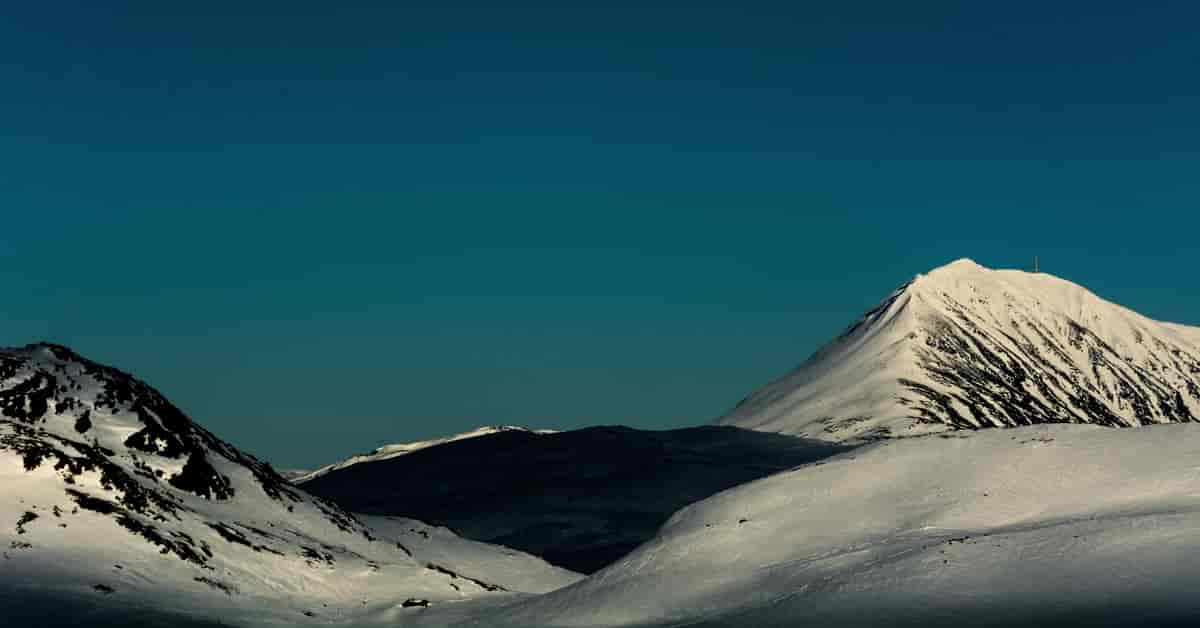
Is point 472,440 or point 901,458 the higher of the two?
point 472,440

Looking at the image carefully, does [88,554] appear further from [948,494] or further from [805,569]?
[948,494]

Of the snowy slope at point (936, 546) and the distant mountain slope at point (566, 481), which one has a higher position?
the distant mountain slope at point (566, 481)

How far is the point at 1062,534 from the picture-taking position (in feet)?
142

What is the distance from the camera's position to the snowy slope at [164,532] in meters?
55.3

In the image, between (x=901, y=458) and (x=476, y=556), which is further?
(x=476, y=556)

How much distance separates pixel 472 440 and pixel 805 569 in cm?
14530

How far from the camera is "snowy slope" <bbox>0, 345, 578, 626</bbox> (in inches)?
2179

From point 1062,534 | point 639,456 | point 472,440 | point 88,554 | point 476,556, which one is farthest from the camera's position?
point 472,440

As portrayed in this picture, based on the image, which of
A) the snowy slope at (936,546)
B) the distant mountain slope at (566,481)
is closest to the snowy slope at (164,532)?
the snowy slope at (936,546)

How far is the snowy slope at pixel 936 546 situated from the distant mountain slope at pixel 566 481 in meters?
51.5

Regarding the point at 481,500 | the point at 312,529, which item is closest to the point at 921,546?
the point at 312,529

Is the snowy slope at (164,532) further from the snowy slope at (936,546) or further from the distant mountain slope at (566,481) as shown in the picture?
the distant mountain slope at (566,481)

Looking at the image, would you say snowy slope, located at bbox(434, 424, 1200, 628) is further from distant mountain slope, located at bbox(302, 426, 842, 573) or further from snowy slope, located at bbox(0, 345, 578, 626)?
distant mountain slope, located at bbox(302, 426, 842, 573)

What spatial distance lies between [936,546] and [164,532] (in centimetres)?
3723
